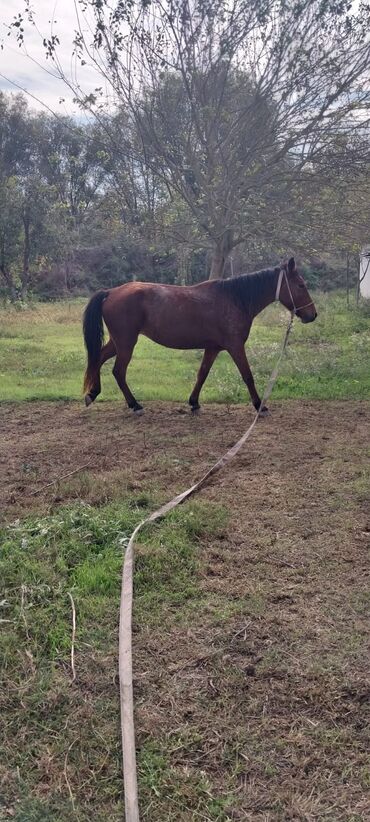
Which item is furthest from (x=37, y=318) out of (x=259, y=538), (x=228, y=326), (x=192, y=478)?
(x=259, y=538)

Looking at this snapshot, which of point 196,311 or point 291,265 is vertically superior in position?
point 291,265

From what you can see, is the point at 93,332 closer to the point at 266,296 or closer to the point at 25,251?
the point at 266,296

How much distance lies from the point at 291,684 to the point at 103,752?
2.46ft

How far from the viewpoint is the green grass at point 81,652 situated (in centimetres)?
177

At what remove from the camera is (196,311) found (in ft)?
20.9

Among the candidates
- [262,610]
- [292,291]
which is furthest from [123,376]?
[262,610]

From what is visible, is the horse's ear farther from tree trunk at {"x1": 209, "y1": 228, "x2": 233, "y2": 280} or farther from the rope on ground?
tree trunk at {"x1": 209, "y1": 228, "x2": 233, "y2": 280}

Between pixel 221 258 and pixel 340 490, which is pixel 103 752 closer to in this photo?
pixel 340 490

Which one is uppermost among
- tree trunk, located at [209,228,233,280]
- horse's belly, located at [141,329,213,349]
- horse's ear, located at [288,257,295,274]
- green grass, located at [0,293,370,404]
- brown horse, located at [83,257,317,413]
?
tree trunk, located at [209,228,233,280]

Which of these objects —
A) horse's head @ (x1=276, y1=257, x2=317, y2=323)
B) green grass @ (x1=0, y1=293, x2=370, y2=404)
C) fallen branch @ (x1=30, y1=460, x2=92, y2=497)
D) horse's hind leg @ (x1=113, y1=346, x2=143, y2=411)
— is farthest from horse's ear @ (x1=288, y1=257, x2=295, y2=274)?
fallen branch @ (x1=30, y1=460, x2=92, y2=497)

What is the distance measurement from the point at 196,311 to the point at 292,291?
3.59ft

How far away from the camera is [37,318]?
17.6 metres

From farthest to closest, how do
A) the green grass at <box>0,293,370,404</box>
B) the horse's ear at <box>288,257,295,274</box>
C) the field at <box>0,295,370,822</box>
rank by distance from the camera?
1. the green grass at <box>0,293,370,404</box>
2. the horse's ear at <box>288,257,295,274</box>
3. the field at <box>0,295,370,822</box>

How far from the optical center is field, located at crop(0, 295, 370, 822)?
1.80 meters
